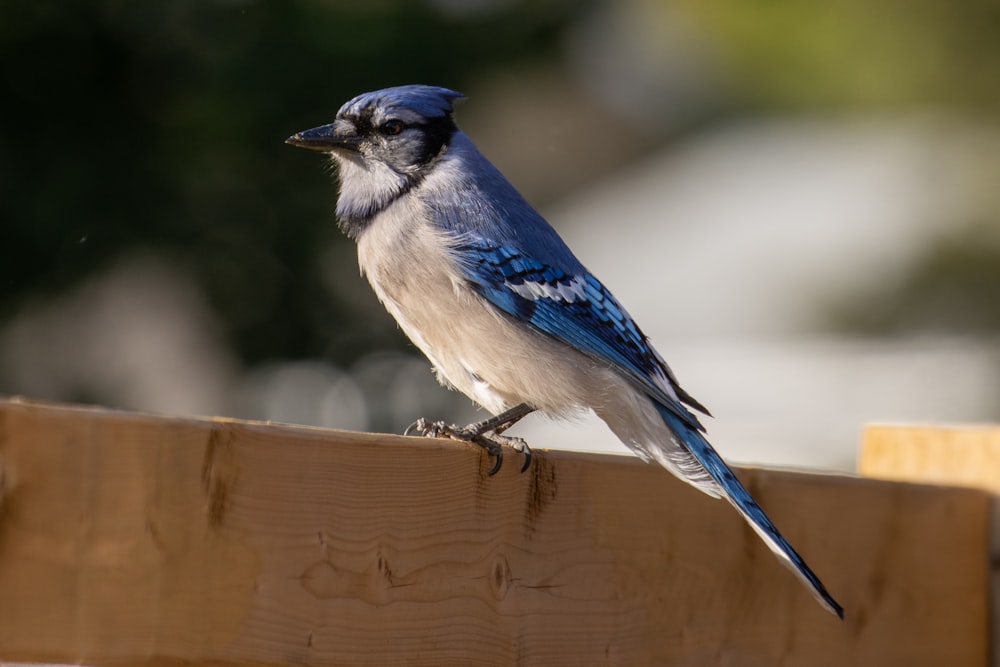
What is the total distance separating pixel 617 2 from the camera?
812 cm

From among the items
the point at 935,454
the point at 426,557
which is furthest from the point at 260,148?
the point at 426,557

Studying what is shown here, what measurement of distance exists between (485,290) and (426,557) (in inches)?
41.7

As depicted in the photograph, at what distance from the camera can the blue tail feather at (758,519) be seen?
6.41 ft

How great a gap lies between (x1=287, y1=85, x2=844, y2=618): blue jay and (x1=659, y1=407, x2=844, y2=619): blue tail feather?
0.16 metres

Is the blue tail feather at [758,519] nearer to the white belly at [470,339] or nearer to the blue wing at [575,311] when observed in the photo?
the blue wing at [575,311]

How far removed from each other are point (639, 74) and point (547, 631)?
931cm

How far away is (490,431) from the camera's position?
2572 mm

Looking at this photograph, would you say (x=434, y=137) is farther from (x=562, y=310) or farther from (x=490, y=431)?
(x=490, y=431)

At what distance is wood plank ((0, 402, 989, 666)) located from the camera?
1.26 meters

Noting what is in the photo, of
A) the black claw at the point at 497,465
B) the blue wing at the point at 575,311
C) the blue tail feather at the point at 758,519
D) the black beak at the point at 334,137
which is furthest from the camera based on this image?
the black beak at the point at 334,137

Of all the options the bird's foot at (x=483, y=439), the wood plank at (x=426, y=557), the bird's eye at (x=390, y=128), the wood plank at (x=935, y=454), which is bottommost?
the wood plank at (x=426, y=557)

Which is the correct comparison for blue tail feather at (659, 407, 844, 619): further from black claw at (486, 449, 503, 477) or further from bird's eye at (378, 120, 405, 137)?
bird's eye at (378, 120, 405, 137)

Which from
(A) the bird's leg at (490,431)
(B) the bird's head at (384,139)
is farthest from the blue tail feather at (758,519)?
(B) the bird's head at (384,139)

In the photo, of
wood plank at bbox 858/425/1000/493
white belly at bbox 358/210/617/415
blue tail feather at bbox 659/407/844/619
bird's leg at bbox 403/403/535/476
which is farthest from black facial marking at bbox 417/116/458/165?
wood plank at bbox 858/425/1000/493
